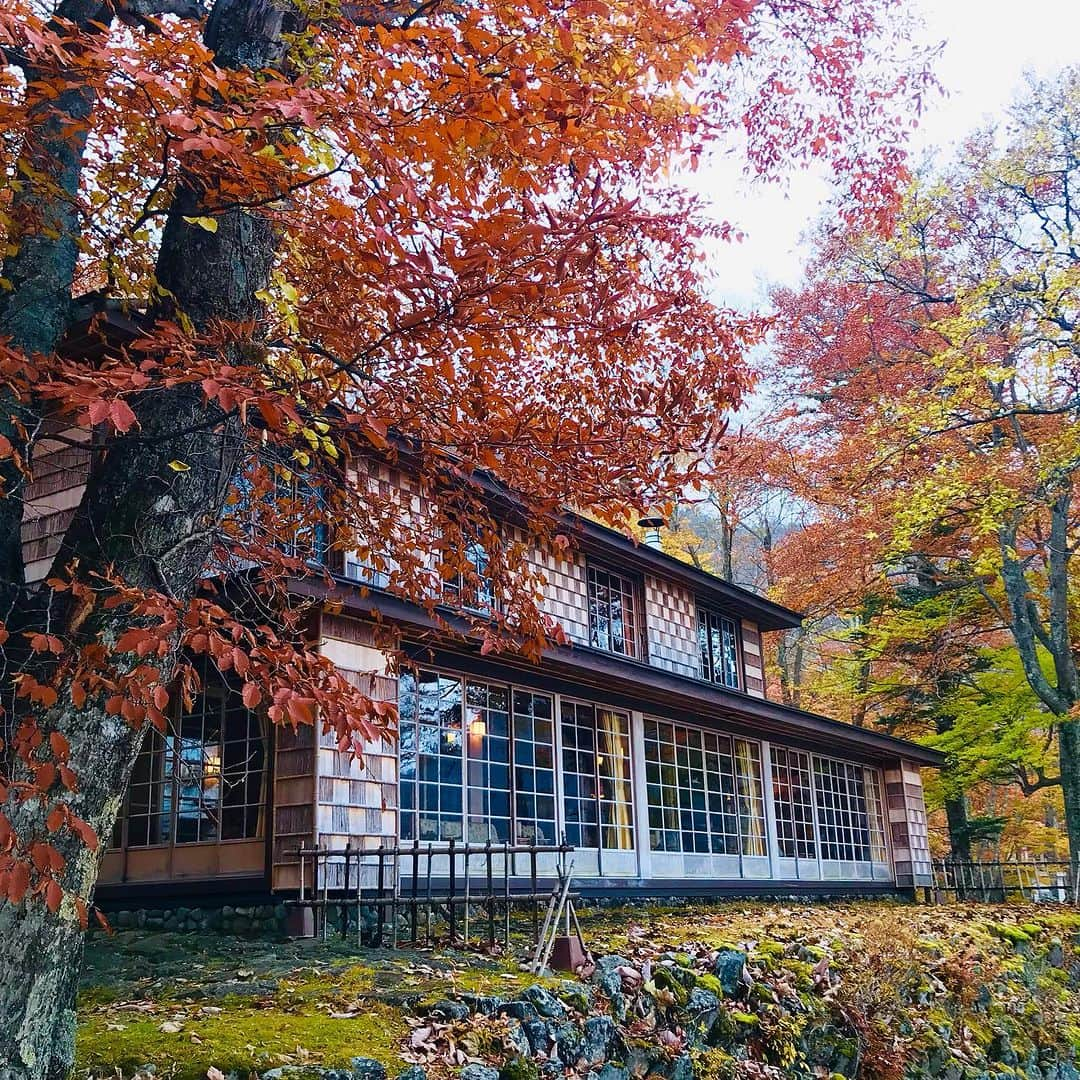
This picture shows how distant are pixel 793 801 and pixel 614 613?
18.7ft

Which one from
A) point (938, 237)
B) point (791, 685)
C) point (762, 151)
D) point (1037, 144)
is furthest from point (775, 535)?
point (762, 151)

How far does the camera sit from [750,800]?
1872 cm

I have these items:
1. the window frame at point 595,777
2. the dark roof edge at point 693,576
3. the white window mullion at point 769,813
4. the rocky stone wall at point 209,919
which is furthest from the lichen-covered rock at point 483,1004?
the white window mullion at point 769,813

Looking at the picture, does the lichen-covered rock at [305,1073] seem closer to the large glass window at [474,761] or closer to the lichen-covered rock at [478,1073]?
the lichen-covered rock at [478,1073]

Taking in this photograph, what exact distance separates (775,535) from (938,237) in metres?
18.7

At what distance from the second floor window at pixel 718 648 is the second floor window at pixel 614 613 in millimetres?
2610

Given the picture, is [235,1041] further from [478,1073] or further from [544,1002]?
[544,1002]

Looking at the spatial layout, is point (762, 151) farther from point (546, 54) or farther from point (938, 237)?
point (938, 237)

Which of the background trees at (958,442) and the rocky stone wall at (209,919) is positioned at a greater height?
the background trees at (958,442)

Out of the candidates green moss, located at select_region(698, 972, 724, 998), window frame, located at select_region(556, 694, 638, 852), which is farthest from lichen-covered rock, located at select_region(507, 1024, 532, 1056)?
window frame, located at select_region(556, 694, 638, 852)

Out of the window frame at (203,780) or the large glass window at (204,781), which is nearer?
the window frame at (203,780)

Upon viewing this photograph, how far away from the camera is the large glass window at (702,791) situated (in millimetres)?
16047

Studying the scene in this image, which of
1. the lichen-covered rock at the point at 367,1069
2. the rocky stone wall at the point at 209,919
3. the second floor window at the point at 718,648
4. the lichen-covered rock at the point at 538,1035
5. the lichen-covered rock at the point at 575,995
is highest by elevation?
the second floor window at the point at 718,648

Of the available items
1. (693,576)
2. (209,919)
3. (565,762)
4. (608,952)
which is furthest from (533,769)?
(693,576)
